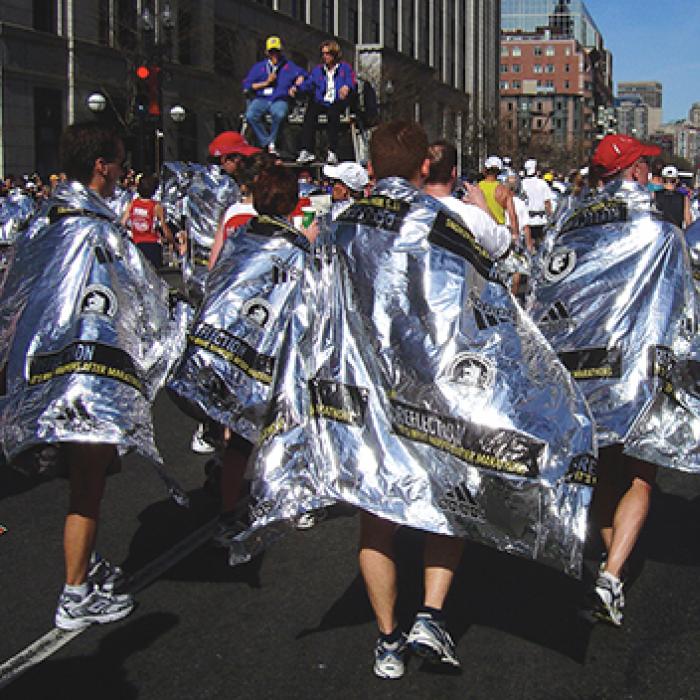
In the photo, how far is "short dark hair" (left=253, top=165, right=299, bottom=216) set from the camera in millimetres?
5258

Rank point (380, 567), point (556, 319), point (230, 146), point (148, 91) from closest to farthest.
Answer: point (380, 567), point (556, 319), point (230, 146), point (148, 91)

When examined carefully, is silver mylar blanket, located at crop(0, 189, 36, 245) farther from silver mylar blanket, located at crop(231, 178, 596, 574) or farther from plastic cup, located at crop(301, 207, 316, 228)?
silver mylar blanket, located at crop(231, 178, 596, 574)

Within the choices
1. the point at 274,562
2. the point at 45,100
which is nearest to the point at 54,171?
the point at 45,100

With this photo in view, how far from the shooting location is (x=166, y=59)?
38.7 metres

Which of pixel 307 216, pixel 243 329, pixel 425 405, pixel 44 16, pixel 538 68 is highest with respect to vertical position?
pixel 538 68

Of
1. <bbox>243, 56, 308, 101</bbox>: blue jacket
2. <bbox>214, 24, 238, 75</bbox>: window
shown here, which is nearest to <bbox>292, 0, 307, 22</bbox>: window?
<bbox>214, 24, 238, 75</bbox>: window

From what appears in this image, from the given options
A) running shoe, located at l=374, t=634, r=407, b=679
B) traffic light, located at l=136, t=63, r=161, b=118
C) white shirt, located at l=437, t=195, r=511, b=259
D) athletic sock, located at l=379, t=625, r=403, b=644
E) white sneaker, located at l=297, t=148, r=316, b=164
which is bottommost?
running shoe, located at l=374, t=634, r=407, b=679

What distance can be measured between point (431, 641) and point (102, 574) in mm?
1544

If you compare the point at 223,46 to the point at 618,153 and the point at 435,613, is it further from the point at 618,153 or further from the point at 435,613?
the point at 435,613

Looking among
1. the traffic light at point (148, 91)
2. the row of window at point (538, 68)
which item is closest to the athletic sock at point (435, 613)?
the traffic light at point (148, 91)

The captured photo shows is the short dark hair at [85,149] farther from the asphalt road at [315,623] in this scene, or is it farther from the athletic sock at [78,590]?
the asphalt road at [315,623]

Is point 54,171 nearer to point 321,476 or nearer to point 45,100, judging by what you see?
point 45,100

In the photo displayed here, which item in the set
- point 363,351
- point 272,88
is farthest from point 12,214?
point 363,351

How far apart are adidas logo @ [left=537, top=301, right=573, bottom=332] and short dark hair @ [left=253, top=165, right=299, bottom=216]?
57.5 inches
